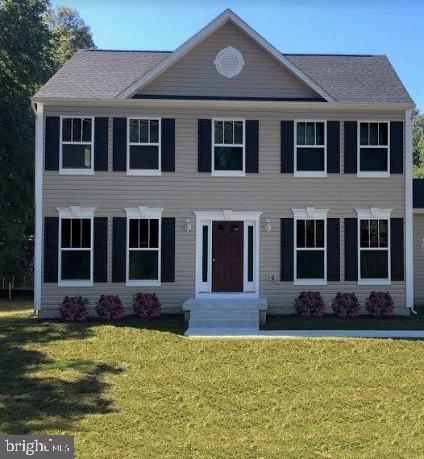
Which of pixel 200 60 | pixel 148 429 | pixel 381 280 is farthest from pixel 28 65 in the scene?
pixel 148 429

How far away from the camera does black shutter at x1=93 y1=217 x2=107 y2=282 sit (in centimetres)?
1347

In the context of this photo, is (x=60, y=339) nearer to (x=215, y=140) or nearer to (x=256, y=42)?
(x=215, y=140)

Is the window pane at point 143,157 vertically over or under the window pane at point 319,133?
under

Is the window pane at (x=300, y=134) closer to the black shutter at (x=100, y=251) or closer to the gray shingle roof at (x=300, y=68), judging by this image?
the gray shingle roof at (x=300, y=68)

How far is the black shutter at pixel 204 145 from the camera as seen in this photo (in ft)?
45.0

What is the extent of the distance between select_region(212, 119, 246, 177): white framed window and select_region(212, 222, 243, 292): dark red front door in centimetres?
153

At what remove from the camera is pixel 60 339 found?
35.1 ft

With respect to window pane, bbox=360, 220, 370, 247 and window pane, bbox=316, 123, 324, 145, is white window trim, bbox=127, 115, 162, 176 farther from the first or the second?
window pane, bbox=360, 220, 370, 247

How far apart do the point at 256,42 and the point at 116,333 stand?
28.7 ft

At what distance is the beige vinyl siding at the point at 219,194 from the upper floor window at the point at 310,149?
0.83 ft

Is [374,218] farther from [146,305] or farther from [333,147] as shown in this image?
[146,305]

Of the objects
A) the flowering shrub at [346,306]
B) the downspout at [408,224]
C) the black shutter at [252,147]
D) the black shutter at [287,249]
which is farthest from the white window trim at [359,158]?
the flowering shrub at [346,306]
